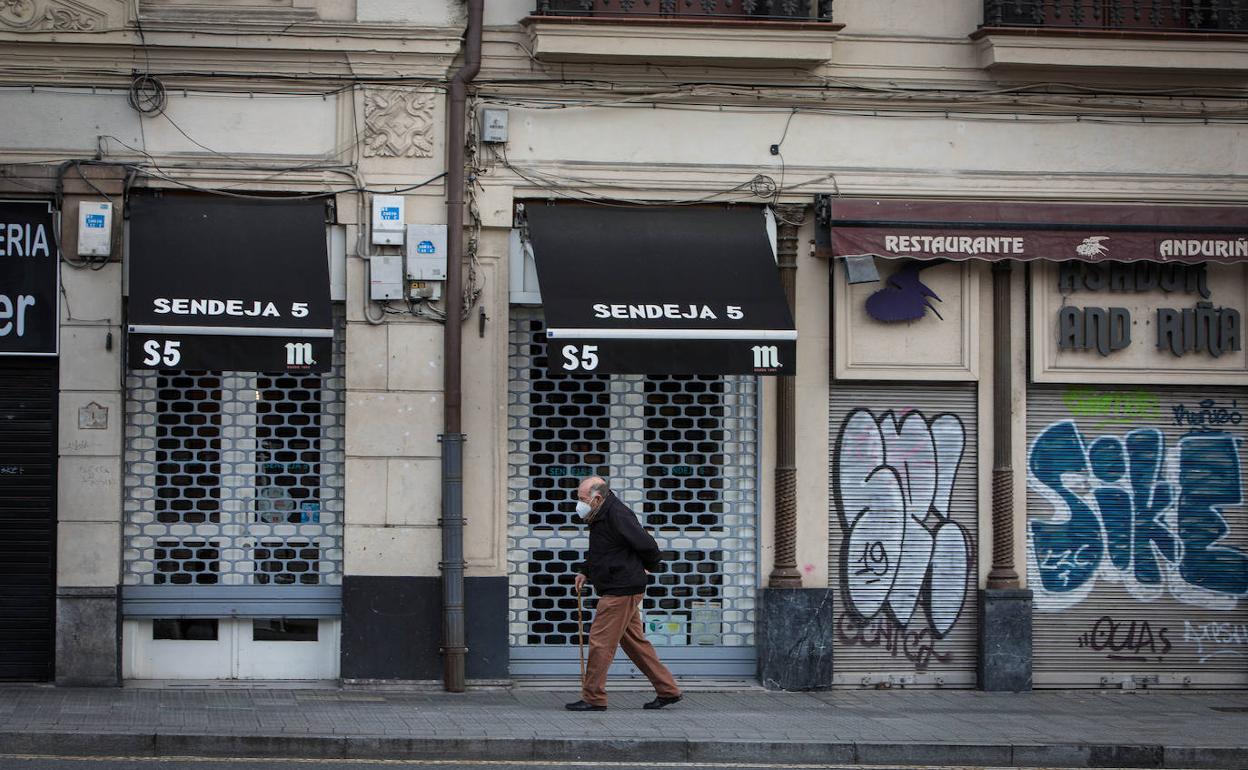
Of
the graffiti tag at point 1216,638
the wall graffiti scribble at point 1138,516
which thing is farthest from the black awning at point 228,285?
the graffiti tag at point 1216,638

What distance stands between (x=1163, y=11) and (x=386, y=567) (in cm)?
787

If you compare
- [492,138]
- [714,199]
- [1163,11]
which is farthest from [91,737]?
[1163,11]

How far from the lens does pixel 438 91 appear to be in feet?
43.1

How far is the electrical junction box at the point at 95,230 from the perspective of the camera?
1263 centimetres

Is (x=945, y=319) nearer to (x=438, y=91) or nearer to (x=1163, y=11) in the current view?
(x=1163, y=11)

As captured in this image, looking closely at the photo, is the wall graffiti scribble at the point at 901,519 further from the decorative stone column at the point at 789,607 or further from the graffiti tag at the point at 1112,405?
the graffiti tag at the point at 1112,405

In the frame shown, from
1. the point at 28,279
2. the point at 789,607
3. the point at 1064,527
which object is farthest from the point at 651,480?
the point at 28,279

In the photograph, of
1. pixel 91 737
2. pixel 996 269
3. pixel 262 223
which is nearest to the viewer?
pixel 91 737

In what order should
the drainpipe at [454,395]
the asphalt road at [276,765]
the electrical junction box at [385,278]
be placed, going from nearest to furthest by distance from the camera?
the asphalt road at [276,765] → the drainpipe at [454,395] → the electrical junction box at [385,278]

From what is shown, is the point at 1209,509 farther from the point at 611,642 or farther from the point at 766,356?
the point at 611,642

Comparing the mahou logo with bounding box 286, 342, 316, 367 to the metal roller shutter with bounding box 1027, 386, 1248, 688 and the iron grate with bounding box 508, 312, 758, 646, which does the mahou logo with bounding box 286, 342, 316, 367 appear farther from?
the metal roller shutter with bounding box 1027, 386, 1248, 688

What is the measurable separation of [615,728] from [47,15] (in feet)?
22.8

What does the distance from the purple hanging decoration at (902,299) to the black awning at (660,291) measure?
3.27 ft

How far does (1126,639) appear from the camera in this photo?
13.8 meters
